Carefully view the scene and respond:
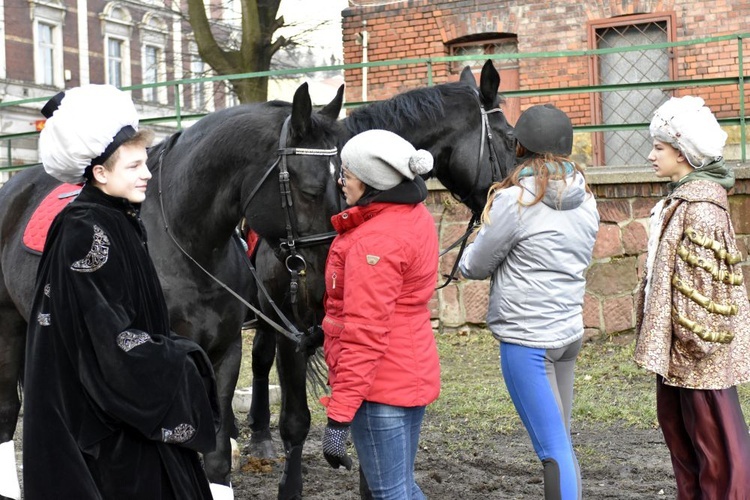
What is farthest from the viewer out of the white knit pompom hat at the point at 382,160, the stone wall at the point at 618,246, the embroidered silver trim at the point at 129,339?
the stone wall at the point at 618,246

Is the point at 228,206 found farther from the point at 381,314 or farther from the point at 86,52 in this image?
the point at 86,52

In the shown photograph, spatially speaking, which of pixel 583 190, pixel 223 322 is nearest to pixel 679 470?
pixel 583 190

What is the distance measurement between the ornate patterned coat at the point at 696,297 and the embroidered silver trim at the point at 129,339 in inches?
88.1

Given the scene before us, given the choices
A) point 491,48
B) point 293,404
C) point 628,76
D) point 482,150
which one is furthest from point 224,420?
point 491,48

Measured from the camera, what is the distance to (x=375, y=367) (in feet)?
11.0

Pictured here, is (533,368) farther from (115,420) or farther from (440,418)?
(440,418)

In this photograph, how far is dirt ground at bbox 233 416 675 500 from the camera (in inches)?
211

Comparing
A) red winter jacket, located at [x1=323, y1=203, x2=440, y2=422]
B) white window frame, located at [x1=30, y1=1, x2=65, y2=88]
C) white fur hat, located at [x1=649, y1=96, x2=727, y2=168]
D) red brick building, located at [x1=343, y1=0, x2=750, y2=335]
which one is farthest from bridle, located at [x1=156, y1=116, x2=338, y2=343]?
white window frame, located at [x1=30, y1=1, x2=65, y2=88]

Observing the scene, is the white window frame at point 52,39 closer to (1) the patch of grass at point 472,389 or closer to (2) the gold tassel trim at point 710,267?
(1) the patch of grass at point 472,389

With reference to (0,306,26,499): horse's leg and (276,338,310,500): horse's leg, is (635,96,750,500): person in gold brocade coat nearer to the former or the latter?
(276,338,310,500): horse's leg

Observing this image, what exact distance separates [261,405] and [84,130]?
12.7 feet

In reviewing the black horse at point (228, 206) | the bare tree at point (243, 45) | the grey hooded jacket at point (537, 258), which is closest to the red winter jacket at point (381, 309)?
the grey hooded jacket at point (537, 258)

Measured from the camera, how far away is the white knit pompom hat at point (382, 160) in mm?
3414

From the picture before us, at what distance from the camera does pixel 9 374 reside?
5312mm
